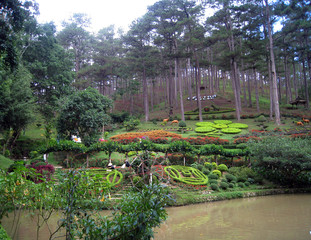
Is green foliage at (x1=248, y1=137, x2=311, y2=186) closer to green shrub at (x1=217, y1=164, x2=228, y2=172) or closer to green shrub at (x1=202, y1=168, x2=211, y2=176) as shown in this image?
green shrub at (x1=217, y1=164, x2=228, y2=172)

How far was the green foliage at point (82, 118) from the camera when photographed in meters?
18.3

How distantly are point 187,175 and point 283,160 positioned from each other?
18.0 feet

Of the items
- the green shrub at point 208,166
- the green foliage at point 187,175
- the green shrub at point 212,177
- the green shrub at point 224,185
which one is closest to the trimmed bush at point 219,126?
the green shrub at point 208,166

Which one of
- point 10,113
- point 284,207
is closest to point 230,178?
point 284,207

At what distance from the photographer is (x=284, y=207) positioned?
11.2 m

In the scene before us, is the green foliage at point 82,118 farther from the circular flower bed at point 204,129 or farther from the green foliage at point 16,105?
the circular flower bed at point 204,129

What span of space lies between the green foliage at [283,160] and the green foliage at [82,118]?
448 inches

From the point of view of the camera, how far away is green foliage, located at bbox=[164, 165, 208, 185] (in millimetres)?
14086

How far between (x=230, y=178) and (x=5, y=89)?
53.5 ft

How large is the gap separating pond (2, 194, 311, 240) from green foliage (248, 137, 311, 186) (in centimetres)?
207

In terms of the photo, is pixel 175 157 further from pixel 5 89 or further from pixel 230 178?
pixel 5 89

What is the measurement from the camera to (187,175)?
1474 centimetres

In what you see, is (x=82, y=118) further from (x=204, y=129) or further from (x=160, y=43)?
(x=160, y=43)

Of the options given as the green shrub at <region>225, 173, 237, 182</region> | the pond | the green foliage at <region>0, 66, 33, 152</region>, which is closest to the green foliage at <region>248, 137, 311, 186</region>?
the green shrub at <region>225, 173, 237, 182</region>
